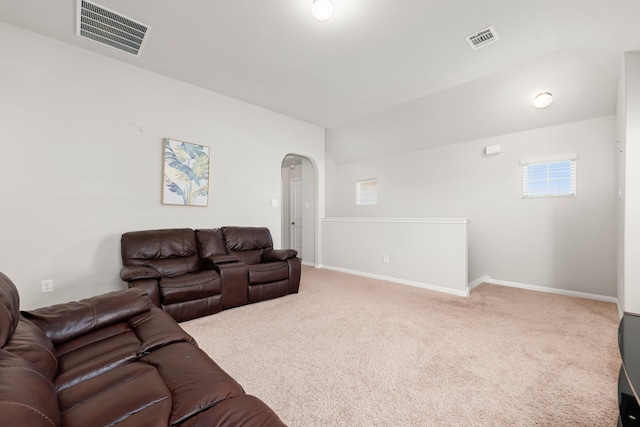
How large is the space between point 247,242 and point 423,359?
273cm

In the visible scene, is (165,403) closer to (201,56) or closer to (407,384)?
(407,384)

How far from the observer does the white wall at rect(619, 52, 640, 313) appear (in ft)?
7.39

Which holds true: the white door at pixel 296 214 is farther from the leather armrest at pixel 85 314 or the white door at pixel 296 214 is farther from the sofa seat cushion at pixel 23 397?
the sofa seat cushion at pixel 23 397

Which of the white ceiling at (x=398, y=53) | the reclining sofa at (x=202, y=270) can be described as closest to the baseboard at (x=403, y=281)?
the reclining sofa at (x=202, y=270)

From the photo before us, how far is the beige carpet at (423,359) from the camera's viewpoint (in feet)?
4.80

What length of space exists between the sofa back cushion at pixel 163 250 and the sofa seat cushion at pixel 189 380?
201 centimetres

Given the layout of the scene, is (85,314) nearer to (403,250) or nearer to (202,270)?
(202,270)

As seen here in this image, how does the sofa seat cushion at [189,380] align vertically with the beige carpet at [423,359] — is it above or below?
above

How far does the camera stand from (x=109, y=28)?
2.66 meters

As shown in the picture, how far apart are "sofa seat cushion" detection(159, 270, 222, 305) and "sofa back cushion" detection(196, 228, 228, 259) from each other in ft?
1.61

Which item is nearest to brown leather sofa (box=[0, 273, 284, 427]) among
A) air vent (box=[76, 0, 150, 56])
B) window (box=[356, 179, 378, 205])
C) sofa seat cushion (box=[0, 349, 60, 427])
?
sofa seat cushion (box=[0, 349, 60, 427])

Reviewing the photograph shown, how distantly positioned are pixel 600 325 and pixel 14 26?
6.45m

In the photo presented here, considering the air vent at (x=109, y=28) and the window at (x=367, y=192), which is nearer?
the air vent at (x=109, y=28)

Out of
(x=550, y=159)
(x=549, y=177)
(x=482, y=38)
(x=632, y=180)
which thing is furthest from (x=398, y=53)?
(x=549, y=177)
